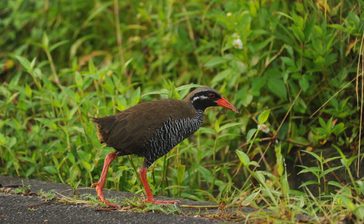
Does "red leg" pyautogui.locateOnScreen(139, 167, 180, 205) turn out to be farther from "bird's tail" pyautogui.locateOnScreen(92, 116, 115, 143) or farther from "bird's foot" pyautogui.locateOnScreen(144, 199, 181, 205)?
"bird's tail" pyautogui.locateOnScreen(92, 116, 115, 143)

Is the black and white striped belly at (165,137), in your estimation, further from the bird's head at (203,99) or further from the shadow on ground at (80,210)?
the shadow on ground at (80,210)

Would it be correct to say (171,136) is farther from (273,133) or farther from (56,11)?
(56,11)

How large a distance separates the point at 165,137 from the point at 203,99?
574 millimetres

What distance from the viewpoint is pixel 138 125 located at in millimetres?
6367

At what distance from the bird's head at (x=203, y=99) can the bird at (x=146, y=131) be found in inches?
7.3

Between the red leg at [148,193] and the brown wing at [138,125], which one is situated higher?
the brown wing at [138,125]

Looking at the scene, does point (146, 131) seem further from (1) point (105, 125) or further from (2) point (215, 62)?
(2) point (215, 62)

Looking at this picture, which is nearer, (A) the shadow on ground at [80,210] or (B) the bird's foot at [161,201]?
(A) the shadow on ground at [80,210]

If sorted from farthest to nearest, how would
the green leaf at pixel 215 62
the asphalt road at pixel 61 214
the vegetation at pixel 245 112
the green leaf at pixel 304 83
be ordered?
the green leaf at pixel 215 62 → the green leaf at pixel 304 83 → the vegetation at pixel 245 112 → the asphalt road at pixel 61 214

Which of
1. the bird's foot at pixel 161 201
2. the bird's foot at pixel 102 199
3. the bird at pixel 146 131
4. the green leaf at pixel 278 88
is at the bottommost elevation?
the bird's foot at pixel 161 201

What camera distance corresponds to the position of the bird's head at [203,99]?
680cm

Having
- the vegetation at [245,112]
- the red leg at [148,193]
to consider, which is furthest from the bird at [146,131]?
the vegetation at [245,112]

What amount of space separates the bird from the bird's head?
0.19m

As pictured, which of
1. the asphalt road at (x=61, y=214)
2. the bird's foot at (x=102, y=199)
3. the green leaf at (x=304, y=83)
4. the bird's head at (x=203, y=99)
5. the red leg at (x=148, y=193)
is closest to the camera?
the asphalt road at (x=61, y=214)
